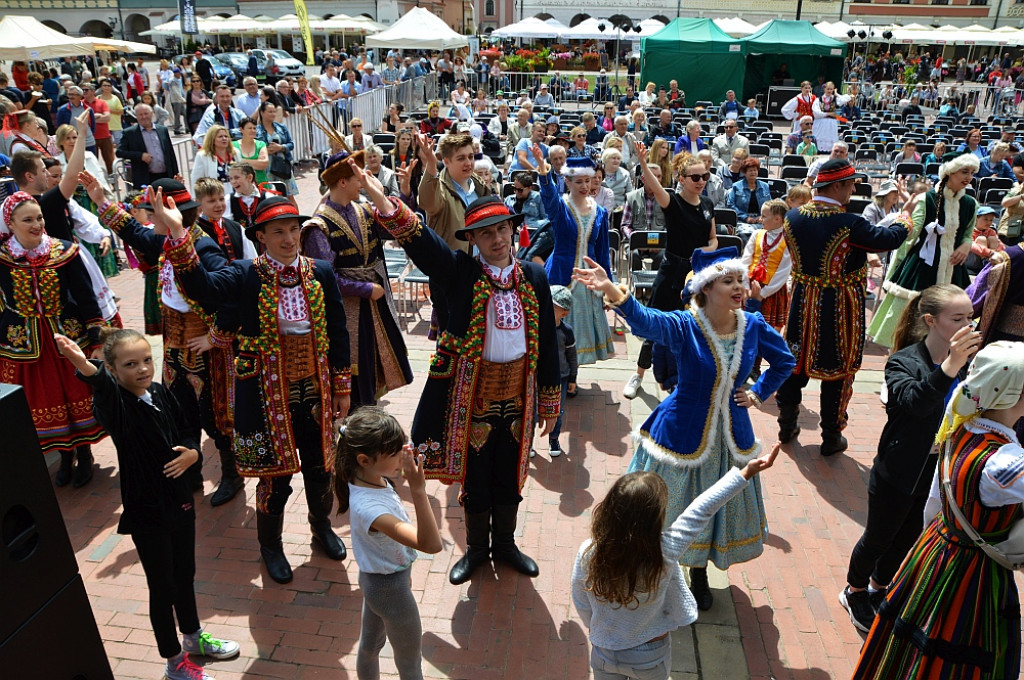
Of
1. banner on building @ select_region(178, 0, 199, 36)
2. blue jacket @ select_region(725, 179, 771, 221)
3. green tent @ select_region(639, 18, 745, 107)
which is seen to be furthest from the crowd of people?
banner on building @ select_region(178, 0, 199, 36)

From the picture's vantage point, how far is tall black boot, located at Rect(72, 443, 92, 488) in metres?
5.12

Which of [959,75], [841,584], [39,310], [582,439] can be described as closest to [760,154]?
[582,439]

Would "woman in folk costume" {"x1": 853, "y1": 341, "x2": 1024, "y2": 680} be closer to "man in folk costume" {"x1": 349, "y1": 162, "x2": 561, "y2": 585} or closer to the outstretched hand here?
"man in folk costume" {"x1": 349, "y1": 162, "x2": 561, "y2": 585}

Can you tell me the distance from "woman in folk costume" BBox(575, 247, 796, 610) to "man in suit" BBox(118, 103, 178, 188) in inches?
346

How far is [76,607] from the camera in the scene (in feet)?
4.44

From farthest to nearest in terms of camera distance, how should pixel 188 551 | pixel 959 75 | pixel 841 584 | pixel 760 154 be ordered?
1. pixel 959 75
2. pixel 760 154
3. pixel 841 584
4. pixel 188 551

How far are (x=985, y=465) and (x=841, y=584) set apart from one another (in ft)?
6.38

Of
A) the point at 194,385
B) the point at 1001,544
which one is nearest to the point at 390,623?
the point at 1001,544

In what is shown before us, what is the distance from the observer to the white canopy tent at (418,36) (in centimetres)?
2205

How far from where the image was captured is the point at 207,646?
3562 mm

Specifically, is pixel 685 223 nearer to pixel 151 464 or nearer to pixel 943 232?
pixel 943 232

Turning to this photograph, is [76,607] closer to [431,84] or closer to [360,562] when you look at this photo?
[360,562]

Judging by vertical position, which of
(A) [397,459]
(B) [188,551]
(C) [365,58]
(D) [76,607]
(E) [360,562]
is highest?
(C) [365,58]

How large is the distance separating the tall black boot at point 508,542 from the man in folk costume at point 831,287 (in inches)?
102
